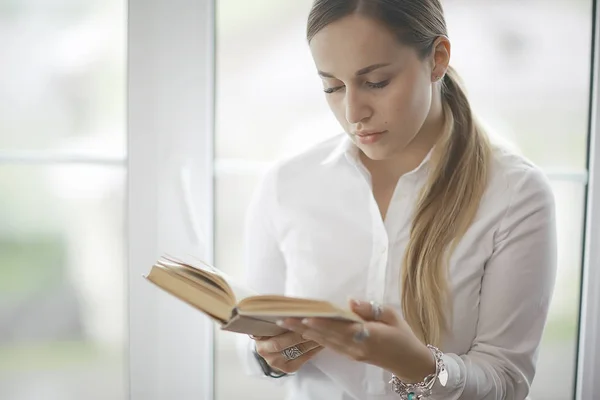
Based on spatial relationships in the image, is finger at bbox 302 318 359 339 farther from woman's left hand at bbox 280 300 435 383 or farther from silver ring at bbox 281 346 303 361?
silver ring at bbox 281 346 303 361

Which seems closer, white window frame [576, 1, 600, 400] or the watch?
the watch

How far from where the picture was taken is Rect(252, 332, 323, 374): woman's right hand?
3.80 feet

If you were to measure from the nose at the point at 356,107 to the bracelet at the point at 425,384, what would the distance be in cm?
43

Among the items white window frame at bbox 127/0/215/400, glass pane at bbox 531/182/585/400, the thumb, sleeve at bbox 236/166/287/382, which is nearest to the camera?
the thumb

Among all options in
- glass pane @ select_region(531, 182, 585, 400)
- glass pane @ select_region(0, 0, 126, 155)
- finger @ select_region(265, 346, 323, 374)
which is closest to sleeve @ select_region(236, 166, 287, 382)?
finger @ select_region(265, 346, 323, 374)

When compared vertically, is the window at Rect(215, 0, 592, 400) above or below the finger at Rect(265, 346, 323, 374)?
above

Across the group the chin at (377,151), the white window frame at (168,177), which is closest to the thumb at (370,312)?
the chin at (377,151)

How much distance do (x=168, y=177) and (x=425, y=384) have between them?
765 millimetres

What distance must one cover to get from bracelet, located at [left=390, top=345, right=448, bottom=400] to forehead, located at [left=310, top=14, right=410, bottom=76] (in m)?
0.51

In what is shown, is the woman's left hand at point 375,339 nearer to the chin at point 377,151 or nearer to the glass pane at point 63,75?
the chin at point 377,151

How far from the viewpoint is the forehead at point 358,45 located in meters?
1.15

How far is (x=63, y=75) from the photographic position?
61.4 inches

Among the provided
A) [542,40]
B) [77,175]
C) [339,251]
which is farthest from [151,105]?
[542,40]

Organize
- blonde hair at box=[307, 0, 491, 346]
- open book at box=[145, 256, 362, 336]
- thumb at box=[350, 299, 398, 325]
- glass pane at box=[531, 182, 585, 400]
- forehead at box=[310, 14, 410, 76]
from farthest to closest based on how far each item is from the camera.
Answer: glass pane at box=[531, 182, 585, 400] → blonde hair at box=[307, 0, 491, 346] → forehead at box=[310, 14, 410, 76] → thumb at box=[350, 299, 398, 325] → open book at box=[145, 256, 362, 336]
